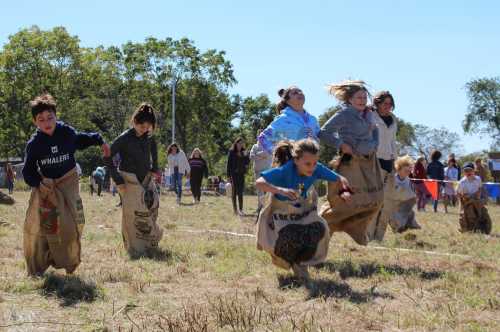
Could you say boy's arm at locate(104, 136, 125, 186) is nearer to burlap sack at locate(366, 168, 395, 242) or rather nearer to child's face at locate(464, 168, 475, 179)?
burlap sack at locate(366, 168, 395, 242)

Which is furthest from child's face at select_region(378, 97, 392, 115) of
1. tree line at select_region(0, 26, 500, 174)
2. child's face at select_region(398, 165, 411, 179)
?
tree line at select_region(0, 26, 500, 174)

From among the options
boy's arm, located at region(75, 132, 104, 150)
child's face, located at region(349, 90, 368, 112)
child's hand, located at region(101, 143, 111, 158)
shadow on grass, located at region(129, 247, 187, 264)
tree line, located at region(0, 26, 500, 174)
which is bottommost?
shadow on grass, located at region(129, 247, 187, 264)

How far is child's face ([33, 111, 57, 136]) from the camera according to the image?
682 cm

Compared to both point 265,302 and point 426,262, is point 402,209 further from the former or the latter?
point 265,302

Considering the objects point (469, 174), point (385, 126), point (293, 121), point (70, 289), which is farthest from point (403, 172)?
point (70, 289)

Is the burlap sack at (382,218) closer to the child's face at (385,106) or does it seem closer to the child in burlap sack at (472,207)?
the child's face at (385,106)

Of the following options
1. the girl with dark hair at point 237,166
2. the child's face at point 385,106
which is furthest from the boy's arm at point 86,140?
the girl with dark hair at point 237,166

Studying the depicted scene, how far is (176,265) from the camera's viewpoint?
7570 millimetres

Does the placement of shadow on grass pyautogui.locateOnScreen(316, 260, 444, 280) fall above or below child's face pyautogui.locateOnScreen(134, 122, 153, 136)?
below

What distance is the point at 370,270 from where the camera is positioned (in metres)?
7.21

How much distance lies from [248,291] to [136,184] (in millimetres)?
3029

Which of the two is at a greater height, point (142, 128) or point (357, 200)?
point (142, 128)

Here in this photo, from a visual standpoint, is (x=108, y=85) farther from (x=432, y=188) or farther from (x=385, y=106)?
(x=385, y=106)

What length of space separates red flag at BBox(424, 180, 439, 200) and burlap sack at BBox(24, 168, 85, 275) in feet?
47.7
